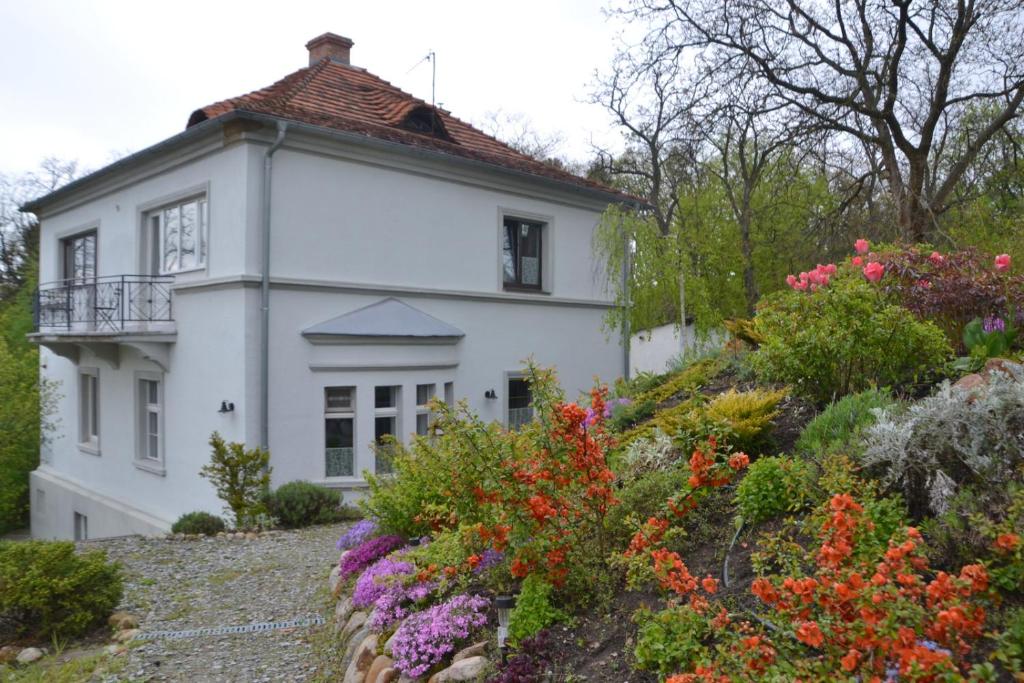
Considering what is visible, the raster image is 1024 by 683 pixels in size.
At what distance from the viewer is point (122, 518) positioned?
48.2 feet

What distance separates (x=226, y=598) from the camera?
715 cm

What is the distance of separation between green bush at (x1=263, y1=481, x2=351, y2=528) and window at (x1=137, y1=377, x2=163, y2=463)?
4.55 m

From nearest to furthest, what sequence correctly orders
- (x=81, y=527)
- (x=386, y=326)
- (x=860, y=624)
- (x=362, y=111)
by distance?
(x=860, y=624) → (x=386, y=326) → (x=362, y=111) → (x=81, y=527)

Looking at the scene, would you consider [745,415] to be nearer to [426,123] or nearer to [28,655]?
[28,655]

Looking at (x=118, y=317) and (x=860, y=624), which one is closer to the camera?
(x=860, y=624)

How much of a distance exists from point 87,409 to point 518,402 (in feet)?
32.0

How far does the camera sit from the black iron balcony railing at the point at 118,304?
13281mm

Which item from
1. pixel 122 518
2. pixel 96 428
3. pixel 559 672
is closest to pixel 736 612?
pixel 559 672

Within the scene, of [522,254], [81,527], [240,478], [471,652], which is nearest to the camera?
[471,652]

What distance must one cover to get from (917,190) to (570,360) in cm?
736

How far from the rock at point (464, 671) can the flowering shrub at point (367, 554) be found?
2562 millimetres

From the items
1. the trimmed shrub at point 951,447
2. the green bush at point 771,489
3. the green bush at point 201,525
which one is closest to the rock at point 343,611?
the green bush at point 771,489

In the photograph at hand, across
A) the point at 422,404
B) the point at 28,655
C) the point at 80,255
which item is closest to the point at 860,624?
the point at 28,655

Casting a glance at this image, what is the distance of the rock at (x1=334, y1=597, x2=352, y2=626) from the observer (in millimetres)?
5805
